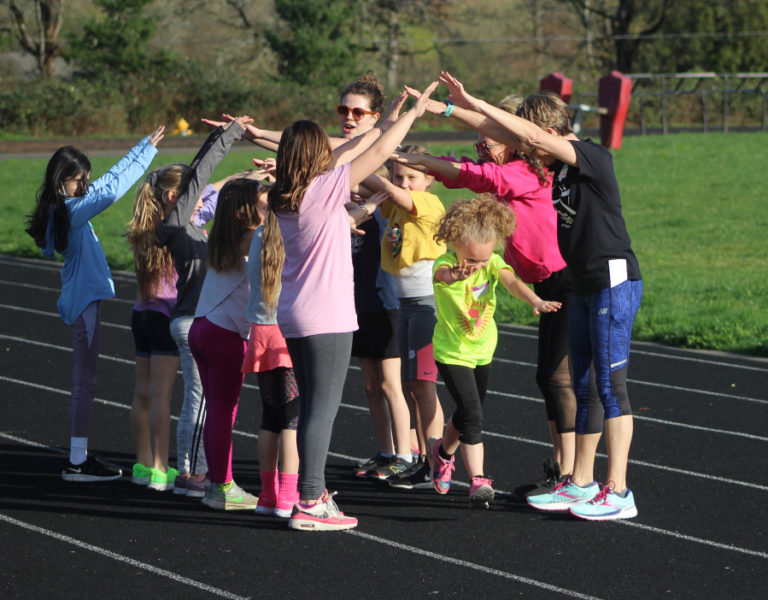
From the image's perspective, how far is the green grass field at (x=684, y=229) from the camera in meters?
10.4

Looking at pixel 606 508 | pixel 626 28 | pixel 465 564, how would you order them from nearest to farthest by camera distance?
1. pixel 465 564
2. pixel 606 508
3. pixel 626 28

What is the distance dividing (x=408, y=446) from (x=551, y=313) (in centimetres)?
112

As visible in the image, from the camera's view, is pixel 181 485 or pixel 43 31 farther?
pixel 43 31

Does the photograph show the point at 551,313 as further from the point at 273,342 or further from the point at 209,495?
the point at 209,495

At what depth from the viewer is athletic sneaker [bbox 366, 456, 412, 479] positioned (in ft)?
19.1

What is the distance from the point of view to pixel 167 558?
185 inches

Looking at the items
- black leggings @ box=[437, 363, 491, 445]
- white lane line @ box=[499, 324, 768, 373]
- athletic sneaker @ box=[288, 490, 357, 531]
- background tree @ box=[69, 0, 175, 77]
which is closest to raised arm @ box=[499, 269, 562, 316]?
black leggings @ box=[437, 363, 491, 445]

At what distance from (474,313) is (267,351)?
1.00m

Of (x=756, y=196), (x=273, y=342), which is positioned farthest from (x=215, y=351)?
(x=756, y=196)

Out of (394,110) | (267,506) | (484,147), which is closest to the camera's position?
(394,110)

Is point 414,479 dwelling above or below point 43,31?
below

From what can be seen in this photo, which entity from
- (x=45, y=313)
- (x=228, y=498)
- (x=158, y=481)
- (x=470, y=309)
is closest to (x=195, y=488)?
(x=158, y=481)

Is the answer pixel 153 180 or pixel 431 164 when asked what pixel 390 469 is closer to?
pixel 431 164

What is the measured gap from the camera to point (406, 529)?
508cm
